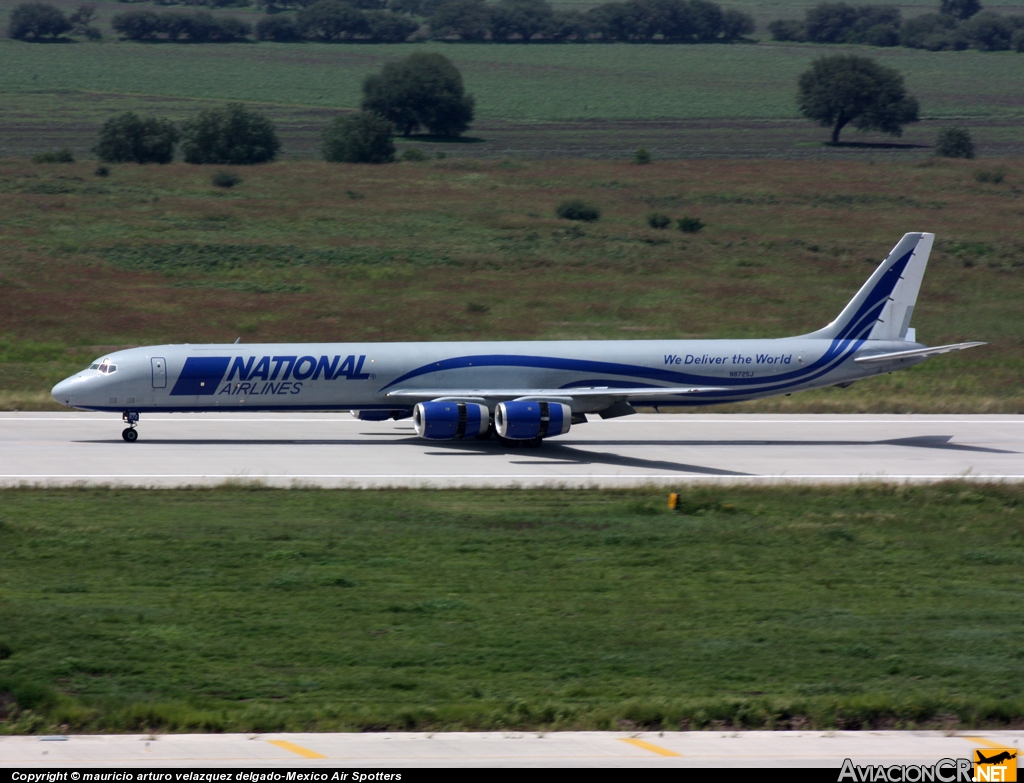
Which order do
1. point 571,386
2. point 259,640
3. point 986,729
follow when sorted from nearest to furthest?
1. point 986,729
2. point 259,640
3. point 571,386

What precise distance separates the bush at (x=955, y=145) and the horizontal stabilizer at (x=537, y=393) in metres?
91.4

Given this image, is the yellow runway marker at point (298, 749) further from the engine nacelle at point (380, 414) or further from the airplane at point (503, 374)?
the engine nacelle at point (380, 414)

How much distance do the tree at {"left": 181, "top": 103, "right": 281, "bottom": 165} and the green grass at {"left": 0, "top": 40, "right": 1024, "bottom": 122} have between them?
4395cm

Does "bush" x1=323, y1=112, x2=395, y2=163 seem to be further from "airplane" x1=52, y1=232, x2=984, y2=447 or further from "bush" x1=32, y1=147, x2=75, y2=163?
"airplane" x1=52, y1=232, x2=984, y2=447

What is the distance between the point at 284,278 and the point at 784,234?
35.6 m

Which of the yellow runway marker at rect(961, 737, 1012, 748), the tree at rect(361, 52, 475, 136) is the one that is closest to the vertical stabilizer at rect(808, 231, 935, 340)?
the yellow runway marker at rect(961, 737, 1012, 748)

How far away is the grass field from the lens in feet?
217

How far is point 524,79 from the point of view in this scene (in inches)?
7101

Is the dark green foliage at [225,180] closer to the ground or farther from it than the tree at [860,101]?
closer to the ground

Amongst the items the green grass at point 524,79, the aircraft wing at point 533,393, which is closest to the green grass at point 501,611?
the aircraft wing at point 533,393

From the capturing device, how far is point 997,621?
2114 cm

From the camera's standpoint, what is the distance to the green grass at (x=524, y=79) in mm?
161750

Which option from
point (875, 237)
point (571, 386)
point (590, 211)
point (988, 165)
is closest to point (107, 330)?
point (571, 386)

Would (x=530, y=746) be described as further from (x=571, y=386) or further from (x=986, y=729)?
(x=571, y=386)
